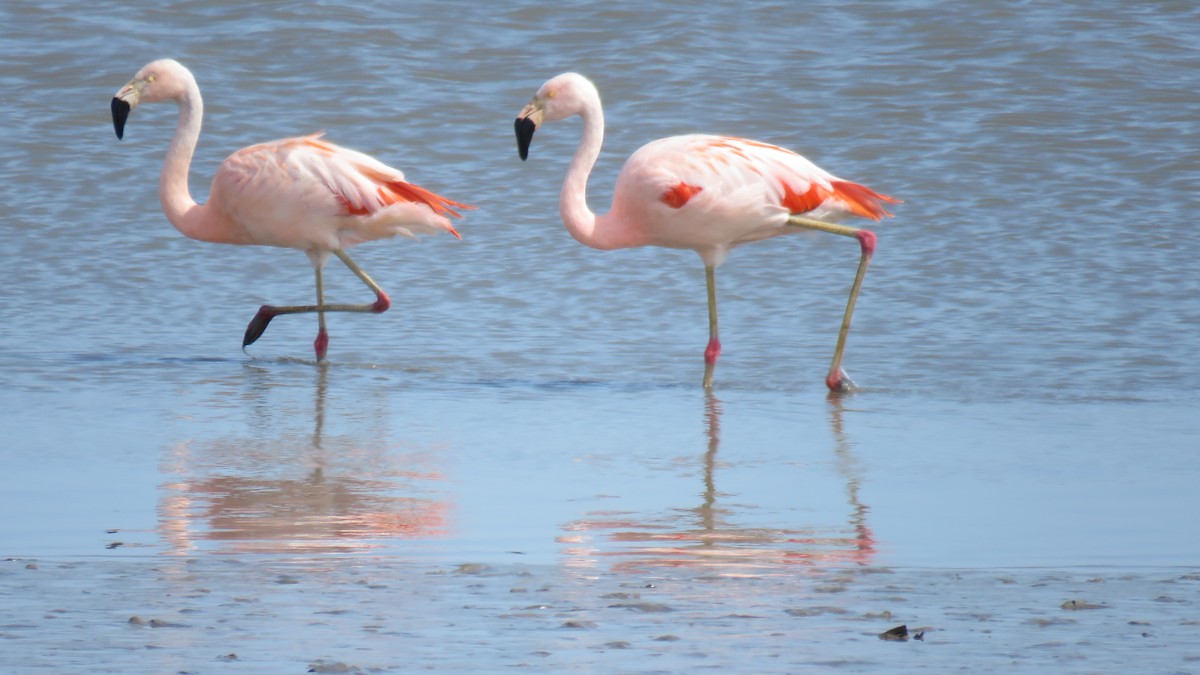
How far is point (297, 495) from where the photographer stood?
477cm

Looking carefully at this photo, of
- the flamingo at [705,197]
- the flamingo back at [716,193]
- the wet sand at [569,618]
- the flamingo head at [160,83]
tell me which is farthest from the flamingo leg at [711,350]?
the wet sand at [569,618]

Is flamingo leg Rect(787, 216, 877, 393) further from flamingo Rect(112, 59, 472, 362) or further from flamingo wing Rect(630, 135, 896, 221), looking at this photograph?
flamingo Rect(112, 59, 472, 362)

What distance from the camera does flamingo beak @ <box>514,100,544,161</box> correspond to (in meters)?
7.25

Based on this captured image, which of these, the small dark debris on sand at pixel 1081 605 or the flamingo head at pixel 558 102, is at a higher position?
the flamingo head at pixel 558 102

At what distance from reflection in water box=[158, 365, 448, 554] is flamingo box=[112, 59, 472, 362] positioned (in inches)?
75.1

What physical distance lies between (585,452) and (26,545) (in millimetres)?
1832

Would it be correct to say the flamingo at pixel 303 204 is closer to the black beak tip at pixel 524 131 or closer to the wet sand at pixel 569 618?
the black beak tip at pixel 524 131

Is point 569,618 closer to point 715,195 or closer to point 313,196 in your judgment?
point 715,195

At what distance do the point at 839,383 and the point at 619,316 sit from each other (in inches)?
63.5

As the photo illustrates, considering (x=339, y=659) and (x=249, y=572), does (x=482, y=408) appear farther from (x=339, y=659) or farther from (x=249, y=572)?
(x=339, y=659)

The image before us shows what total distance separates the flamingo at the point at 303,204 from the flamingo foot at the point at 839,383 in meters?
1.91

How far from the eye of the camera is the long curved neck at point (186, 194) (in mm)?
7902

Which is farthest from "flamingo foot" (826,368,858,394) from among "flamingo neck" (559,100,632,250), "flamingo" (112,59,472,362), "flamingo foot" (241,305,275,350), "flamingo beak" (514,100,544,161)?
"flamingo foot" (241,305,275,350)

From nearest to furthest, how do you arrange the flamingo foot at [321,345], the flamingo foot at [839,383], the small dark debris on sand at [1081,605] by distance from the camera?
the small dark debris on sand at [1081,605]
the flamingo foot at [839,383]
the flamingo foot at [321,345]
